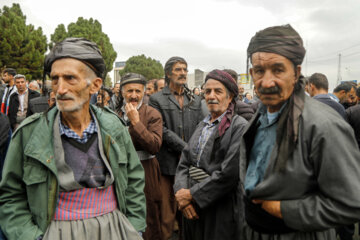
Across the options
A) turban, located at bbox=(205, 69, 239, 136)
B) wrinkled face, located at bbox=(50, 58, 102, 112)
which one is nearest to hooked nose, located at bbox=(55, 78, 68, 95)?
wrinkled face, located at bbox=(50, 58, 102, 112)

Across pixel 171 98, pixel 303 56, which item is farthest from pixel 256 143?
pixel 171 98

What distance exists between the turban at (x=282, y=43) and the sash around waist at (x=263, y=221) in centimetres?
92

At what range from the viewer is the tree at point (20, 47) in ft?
79.4

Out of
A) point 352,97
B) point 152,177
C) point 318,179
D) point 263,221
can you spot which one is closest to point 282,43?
point 318,179

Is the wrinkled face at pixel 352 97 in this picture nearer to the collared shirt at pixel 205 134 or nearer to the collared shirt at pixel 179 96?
the collared shirt at pixel 179 96

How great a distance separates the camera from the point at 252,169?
1788 mm

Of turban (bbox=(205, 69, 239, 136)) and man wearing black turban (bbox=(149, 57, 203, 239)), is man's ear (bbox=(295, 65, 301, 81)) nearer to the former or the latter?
turban (bbox=(205, 69, 239, 136))

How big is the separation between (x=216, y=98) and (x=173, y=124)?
1361mm

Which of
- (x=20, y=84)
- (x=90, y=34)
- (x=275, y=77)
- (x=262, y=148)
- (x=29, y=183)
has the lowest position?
(x=29, y=183)

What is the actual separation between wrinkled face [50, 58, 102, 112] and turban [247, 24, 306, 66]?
1.18 m

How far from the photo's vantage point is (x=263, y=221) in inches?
62.9

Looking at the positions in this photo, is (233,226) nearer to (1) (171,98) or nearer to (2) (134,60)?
(1) (171,98)

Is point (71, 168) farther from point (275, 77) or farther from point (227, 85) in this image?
point (227, 85)

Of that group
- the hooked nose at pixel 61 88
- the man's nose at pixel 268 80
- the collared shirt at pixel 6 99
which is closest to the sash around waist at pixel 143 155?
the hooked nose at pixel 61 88
